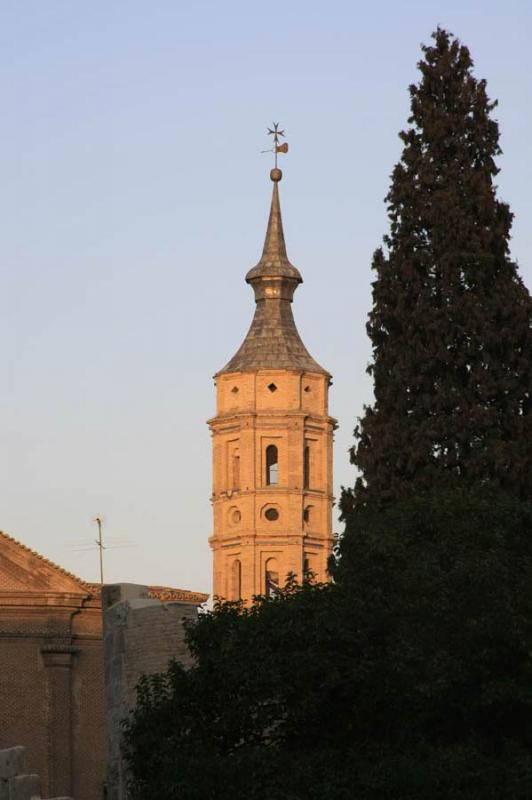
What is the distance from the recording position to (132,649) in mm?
33125

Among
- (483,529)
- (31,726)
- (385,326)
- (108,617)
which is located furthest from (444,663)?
(31,726)

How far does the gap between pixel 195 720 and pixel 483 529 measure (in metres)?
4.74

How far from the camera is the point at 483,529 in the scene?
111 feet

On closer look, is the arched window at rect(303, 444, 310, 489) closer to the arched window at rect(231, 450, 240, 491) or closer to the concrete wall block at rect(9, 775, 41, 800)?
the arched window at rect(231, 450, 240, 491)

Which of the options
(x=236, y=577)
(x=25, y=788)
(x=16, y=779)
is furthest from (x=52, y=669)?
(x=236, y=577)

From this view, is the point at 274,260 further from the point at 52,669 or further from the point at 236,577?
the point at 52,669

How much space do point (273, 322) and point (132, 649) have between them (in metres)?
89.0

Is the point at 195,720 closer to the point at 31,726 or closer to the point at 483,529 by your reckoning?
the point at 483,529

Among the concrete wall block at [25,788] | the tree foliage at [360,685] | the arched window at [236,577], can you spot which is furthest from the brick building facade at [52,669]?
the arched window at [236,577]

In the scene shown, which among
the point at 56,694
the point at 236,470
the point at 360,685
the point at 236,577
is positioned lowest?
the point at 360,685

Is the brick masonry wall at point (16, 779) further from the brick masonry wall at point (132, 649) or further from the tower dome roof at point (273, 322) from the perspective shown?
the tower dome roof at point (273, 322)

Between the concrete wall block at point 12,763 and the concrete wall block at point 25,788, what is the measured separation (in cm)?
58

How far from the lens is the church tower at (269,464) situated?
118 meters

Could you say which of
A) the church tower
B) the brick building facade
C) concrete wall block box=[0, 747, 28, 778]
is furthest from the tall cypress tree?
the church tower
